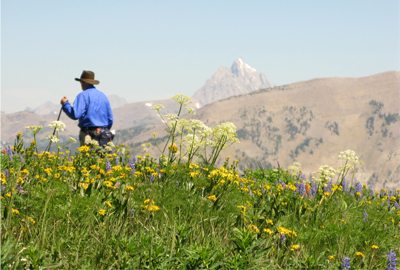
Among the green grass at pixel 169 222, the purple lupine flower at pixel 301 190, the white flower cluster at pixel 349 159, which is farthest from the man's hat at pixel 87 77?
the white flower cluster at pixel 349 159

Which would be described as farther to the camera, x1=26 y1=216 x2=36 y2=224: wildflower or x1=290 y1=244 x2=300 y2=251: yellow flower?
x1=290 y1=244 x2=300 y2=251: yellow flower

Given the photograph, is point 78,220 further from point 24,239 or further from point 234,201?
point 234,201

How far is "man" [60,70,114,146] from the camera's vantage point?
39.6 feet

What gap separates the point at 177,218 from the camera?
5.72 metres

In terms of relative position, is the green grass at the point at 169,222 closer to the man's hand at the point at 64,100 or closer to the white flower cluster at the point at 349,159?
the white flower cluster at the point at 349,159

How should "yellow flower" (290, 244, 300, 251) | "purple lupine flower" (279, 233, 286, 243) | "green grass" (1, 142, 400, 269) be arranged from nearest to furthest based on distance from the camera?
1. "green grass" (1, 142, 400, 269)
2. "yellow flower" (290, 244, 300, 251)
3. "purple lupine flower" (279, 233, 286, 243)

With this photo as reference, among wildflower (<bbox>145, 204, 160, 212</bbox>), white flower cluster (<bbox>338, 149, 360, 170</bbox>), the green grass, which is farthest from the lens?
white flower cluster (<bbox>338, 149, 360, 170</bbox>)

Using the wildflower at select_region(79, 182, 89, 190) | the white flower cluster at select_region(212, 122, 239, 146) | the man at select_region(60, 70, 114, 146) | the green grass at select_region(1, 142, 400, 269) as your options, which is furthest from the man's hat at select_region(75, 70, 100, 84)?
the wildflower at select_region(79, 182, 89, 190)

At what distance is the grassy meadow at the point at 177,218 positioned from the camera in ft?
13.3

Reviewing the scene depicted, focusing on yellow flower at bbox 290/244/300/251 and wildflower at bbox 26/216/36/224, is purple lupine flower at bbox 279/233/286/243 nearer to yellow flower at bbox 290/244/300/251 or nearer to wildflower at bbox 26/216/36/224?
yellow flower at bbox 290/244/300/251

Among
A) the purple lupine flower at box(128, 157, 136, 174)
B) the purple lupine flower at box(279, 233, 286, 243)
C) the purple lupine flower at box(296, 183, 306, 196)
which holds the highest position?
the purple lupine flower at box(128, 157, 136, 174)

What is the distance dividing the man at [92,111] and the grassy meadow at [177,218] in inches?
131

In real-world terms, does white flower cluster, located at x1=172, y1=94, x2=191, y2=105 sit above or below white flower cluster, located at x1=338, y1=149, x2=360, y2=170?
above

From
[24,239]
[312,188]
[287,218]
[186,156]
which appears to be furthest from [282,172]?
[24,239]
